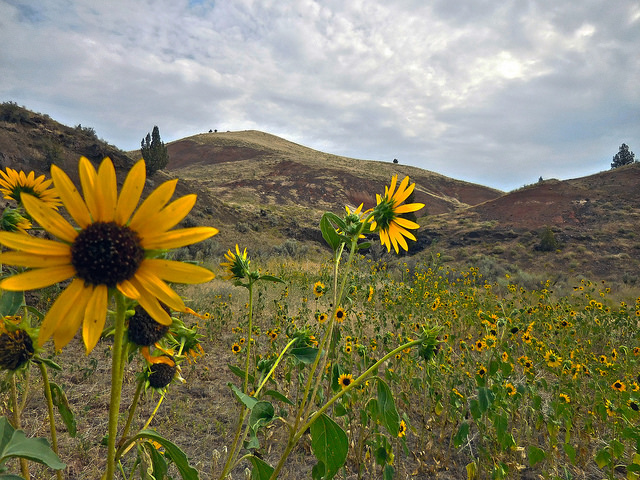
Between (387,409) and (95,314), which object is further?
(387,409)

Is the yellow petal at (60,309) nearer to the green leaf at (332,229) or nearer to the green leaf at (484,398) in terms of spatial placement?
the green leaf at (332,229)

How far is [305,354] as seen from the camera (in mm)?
1141

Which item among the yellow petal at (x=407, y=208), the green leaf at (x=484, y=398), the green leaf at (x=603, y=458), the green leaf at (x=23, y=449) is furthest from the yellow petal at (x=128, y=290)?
the green leaf at (x=603, y=458)

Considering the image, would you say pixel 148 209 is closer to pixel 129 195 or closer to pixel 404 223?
pixel 129 195

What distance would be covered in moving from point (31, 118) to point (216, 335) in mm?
17601

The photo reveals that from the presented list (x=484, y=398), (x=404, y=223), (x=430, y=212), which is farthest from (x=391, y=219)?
(x=430, y=212)

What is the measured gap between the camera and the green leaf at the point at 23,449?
542 mm

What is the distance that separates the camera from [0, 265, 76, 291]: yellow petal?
53cm

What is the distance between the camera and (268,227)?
2005cm

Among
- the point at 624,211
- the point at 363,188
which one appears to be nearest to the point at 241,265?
the point at 624,211

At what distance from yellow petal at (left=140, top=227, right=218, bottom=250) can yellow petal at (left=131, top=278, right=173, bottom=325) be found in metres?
0.07

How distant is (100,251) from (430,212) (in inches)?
1494

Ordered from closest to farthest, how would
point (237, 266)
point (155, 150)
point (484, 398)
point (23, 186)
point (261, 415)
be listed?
1. point (261, 415)
2. point (237, 266)
3. point (23, 186)
4. point (484, 398)
5. point (155, 150)

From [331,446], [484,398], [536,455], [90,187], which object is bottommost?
[536,455]
